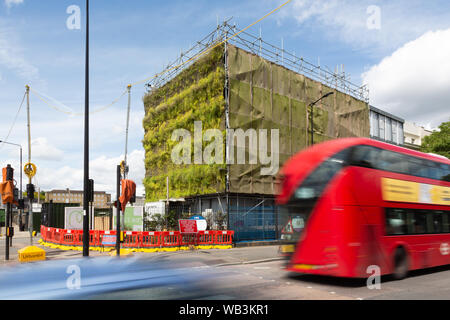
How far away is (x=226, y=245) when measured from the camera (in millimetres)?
21406

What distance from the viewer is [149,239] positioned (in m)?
18.6

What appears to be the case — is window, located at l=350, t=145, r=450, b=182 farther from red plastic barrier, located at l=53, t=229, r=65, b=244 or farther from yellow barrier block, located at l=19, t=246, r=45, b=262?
red plastic barrier, located at l=53, t=229, r=65, b=244

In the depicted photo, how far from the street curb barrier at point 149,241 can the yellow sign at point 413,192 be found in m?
11.4

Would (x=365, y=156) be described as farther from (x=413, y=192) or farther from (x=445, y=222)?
(x=445, y=222)

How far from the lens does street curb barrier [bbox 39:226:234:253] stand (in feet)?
60.5

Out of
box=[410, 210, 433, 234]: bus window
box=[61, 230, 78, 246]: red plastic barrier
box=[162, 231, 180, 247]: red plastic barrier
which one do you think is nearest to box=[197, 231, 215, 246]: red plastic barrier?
box=[162, 231, 180, 247]: red plastic barrier

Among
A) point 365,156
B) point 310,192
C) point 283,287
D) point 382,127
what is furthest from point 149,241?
point 382,127

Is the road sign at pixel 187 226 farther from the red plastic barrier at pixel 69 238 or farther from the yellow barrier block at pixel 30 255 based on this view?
the yellow barrier block at pixel 30 255

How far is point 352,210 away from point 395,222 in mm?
2013

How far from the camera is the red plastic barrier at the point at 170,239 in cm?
1888

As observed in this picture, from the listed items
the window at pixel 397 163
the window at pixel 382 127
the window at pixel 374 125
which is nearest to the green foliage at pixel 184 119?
the window at pixel 397 163

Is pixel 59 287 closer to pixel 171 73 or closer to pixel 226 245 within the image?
pixel 226 245

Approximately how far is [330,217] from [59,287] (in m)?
6.45

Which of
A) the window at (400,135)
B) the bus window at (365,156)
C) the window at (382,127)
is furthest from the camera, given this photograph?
the window at (400,135)
